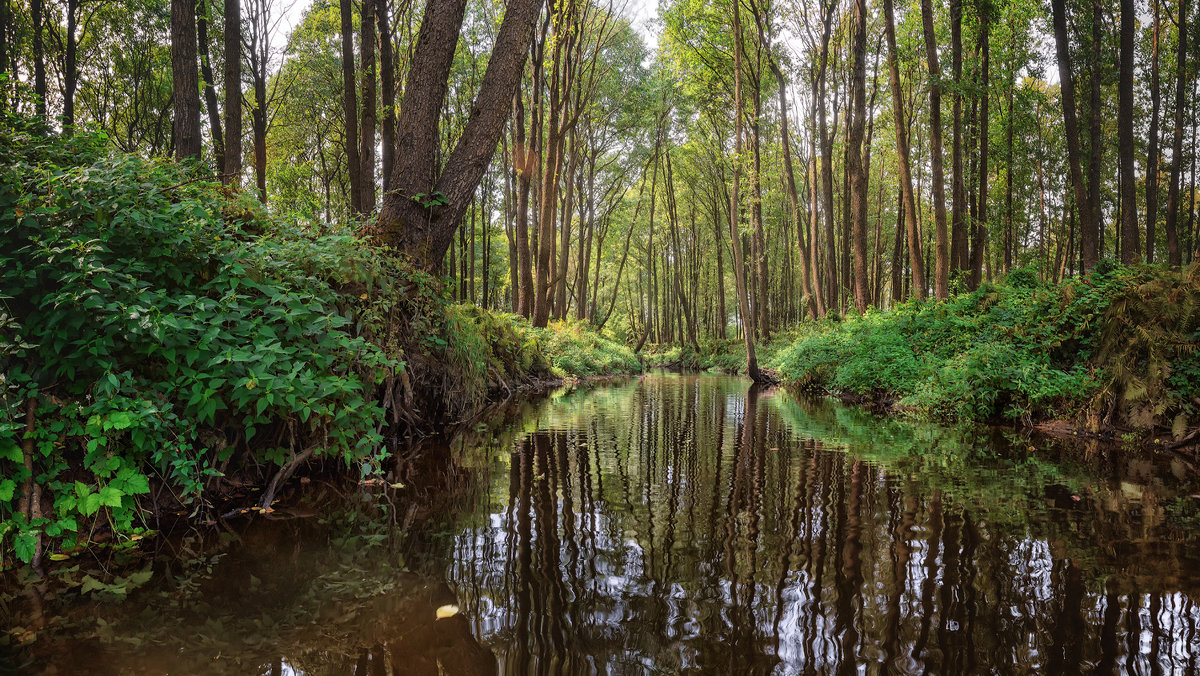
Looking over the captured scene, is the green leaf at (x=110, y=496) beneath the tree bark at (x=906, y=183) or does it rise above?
beneath

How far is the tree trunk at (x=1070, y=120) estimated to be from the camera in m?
11.0

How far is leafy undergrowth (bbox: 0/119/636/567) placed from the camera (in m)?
2.56

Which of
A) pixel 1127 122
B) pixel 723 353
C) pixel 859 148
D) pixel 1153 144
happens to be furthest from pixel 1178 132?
pixel 723 353

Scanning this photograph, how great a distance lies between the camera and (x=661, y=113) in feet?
87.1

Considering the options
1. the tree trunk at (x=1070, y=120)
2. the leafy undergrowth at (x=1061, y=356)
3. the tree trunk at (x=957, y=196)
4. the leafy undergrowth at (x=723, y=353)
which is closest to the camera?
the leafy undergrowth at (x=1061, y=356)

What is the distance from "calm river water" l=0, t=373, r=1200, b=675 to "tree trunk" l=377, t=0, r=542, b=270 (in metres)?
3.22

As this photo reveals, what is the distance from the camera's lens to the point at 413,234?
6.32m

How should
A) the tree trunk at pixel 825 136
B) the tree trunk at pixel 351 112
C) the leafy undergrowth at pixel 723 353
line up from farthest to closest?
the leafy undergrowth at pixel 723 353
the tree trunk at pixel 825 136
the tree trunk at pixel 351 112

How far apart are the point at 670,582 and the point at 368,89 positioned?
1033cm

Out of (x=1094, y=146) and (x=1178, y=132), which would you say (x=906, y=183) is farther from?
(x=1178, y=132)

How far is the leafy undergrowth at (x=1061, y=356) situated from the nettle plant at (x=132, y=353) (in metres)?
7.68

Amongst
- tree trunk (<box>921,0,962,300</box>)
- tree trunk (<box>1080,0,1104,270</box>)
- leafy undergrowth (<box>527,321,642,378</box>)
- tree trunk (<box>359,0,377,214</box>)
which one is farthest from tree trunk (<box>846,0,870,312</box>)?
tree trunk (<box>359,0,377,214</box>)

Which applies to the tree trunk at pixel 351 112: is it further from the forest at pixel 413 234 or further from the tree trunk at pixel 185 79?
the tree trunk at pixel 185 79

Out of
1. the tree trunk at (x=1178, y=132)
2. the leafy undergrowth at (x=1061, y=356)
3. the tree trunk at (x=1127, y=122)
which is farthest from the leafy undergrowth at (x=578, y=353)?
the tree trunk at (x=1178, y=132)
